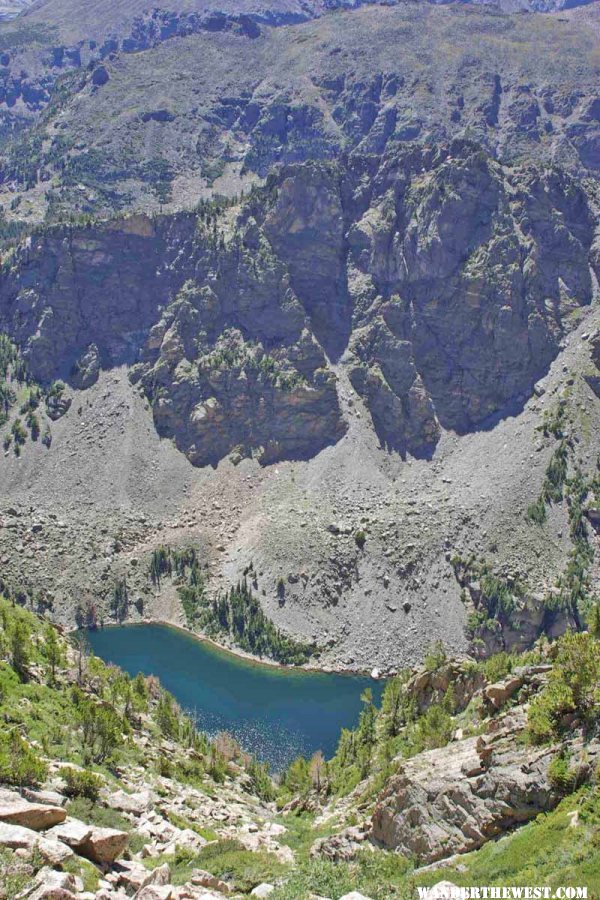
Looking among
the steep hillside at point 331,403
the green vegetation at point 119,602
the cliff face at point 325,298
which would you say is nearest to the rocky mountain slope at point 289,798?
the steep hillside at point 331,403

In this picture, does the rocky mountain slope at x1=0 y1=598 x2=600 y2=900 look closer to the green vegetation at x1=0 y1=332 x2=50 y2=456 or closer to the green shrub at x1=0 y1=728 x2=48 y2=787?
the green shrub at x1=0 y1=728 x2=48 y2=787

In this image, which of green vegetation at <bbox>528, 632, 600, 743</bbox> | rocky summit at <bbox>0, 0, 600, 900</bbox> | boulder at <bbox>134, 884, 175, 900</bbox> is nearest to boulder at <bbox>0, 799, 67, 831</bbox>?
rocky summit at <bbox>0, 0, 600, 900</bbox>

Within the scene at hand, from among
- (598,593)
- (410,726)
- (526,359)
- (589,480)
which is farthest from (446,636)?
(526,359)

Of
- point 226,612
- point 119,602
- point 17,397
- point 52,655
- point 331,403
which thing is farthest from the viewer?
point 17,397

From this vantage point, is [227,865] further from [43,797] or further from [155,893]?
[155,893]

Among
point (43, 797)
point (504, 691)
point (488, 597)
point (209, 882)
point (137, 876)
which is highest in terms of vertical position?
point (488, 597)

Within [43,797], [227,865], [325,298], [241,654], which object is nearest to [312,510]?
[241,654]
